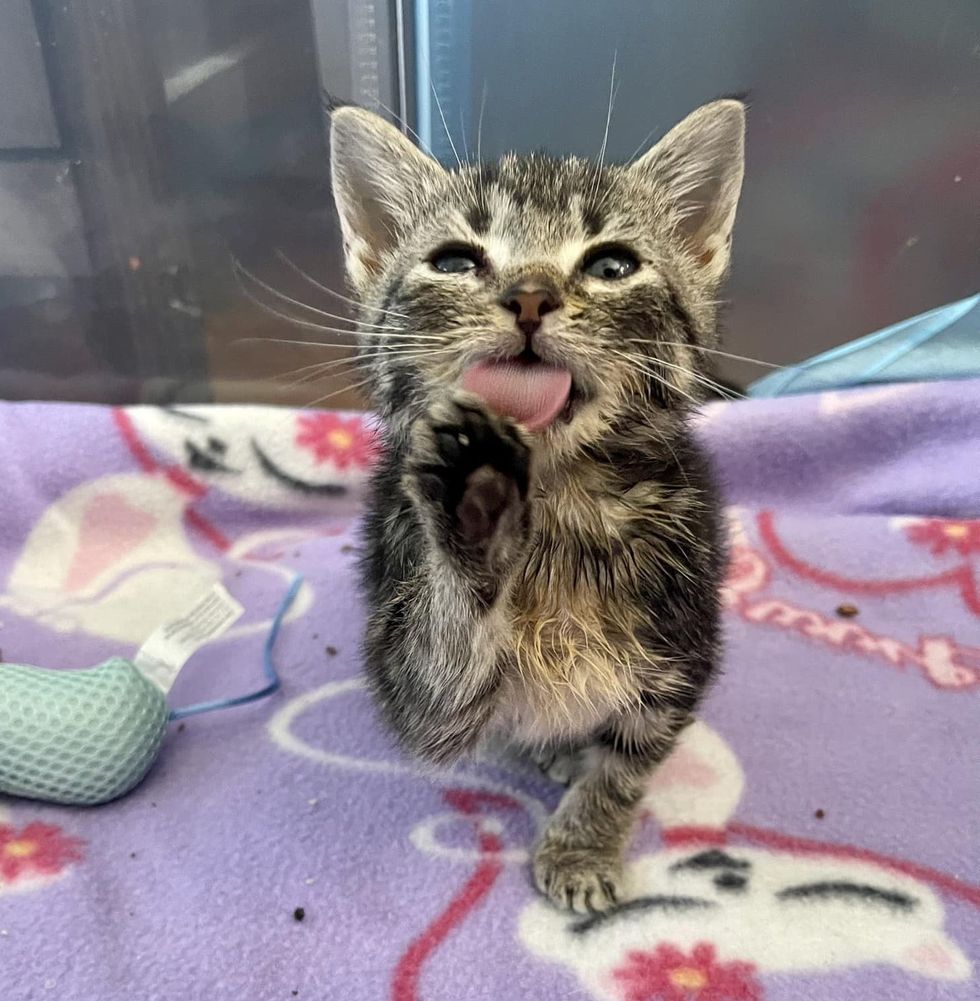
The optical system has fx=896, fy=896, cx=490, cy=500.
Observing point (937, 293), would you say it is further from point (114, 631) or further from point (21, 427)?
point (21, 427)

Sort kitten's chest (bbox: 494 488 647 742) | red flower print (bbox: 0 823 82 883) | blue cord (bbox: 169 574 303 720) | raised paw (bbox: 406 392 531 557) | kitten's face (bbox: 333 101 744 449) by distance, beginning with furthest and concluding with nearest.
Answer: blue cord (bbox: 169 574 303 720)
red flower print (bbox: 0 823 82 883)
kitten's chest (bbox: 494 488 647 742)
kitten's face (bbox: 333 101 744 449)
raised paw (bbox: 406 392 531 557)

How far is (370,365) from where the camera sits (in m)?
0.95

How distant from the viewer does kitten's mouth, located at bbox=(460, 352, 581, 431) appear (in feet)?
2.42

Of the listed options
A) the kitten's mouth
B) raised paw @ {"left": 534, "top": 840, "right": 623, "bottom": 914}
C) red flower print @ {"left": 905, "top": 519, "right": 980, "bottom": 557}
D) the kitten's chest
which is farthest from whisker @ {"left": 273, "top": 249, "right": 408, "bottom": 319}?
red flower print @ {"left": 905, "top": 519, "right": 980, "bottom": 557}

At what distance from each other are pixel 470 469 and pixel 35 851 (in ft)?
2.35

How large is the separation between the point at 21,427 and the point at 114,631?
429 mm

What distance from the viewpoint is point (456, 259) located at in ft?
2.92

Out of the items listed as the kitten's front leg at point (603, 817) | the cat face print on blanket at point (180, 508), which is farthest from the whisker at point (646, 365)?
the cat face print on blanket at point (180, 508)

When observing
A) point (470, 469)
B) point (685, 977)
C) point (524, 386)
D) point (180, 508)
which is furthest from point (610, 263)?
point (180, 508)

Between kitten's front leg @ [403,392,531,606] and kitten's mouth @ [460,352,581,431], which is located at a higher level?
kitten's mouth @ [460,352,581,431]

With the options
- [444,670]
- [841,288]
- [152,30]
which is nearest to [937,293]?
[841,288]

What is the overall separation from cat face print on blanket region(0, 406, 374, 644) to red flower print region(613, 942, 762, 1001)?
0.82 metres

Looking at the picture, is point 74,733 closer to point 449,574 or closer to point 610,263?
point 449,574

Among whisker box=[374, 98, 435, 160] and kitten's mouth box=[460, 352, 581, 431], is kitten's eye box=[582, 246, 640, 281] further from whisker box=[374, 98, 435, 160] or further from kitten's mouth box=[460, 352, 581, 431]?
whisker box=[374, 98, 435, 160]
